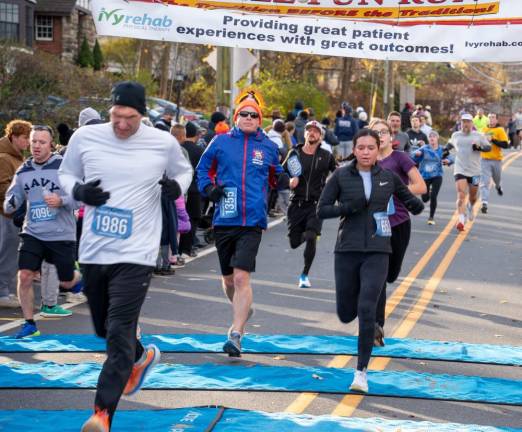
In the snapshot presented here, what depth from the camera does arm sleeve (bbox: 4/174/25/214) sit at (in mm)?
10625

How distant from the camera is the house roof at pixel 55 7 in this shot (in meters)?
64.3

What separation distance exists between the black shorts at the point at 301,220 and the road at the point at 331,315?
69 centimetres

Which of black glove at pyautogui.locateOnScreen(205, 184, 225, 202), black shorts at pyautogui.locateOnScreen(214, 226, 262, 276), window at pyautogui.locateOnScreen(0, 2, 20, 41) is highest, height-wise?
window at pyautogui.locateOnScreen(0, 2, 20, 41)

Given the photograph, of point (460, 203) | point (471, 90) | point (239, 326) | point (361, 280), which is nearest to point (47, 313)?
point (239, 326)

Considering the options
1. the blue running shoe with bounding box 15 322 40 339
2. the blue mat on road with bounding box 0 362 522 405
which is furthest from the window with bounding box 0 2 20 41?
the blue mat on road with bounding box 0 362 522 405

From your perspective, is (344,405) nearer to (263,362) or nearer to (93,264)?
(263,362)

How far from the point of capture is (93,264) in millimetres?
6906

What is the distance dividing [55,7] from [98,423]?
2376 inches

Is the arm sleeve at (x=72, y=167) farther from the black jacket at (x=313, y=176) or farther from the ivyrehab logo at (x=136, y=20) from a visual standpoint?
the black jacket at (x=313, y=176)

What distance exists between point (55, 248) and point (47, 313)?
4.70ft

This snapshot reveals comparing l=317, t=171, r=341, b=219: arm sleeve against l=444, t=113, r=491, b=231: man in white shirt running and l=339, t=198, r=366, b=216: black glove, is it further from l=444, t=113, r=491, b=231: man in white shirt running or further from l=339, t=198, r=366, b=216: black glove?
l=444, t=113, r=491, b=231: man in white shirt running

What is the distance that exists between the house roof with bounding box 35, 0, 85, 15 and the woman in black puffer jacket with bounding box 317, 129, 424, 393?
57582mm

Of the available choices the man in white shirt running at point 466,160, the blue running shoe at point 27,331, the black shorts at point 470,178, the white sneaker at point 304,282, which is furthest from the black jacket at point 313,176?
the black shorts at point 470,178

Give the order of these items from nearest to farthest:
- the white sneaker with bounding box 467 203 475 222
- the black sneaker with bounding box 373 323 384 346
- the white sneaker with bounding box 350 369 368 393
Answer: the white sneaker with bounding box 350 369 368 393
the black sneaker with bounding box 373 323 384 346
the white sneaker with bounding box 467 203 475 222
